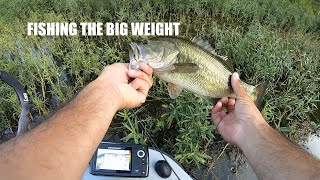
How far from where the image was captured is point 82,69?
4234 millimetres

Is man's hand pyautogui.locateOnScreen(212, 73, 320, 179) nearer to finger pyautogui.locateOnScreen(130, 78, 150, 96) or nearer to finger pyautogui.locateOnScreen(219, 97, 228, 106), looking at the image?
finger pyautogui.locateOnScreen(219, 97, 228, 106)

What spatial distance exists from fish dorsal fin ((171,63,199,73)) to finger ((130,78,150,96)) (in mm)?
175

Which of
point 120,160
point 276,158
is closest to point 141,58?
point 120,160

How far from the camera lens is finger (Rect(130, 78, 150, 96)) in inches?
83.3

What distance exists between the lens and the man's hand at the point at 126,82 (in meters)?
1.95

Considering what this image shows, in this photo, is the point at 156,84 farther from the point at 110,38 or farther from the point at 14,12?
the point at 14,12

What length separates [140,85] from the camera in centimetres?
214

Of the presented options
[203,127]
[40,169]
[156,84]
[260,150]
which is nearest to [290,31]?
[156,84]

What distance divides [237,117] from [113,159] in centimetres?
79

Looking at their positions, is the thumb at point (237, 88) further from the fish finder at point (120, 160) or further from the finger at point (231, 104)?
the fish finder at point (120, 160)

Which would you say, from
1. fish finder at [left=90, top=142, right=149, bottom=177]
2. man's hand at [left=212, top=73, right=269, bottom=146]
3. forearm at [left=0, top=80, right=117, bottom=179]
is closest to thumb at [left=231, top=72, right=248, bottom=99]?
man's hand at [left=212, top=73, right=269, bottom=146]

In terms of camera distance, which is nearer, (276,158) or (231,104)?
(276,158)

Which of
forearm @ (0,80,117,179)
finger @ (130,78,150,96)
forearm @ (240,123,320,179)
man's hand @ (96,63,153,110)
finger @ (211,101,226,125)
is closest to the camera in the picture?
forearm @ (0,80,117,179)

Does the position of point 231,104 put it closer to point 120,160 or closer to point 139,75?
point 139,75
